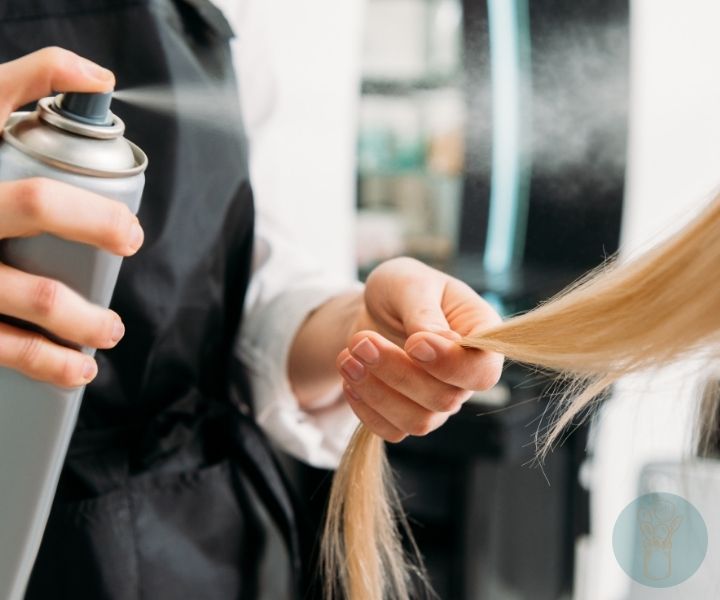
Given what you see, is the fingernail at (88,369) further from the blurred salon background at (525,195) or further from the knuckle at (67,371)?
the blurred salon background at (525,195)

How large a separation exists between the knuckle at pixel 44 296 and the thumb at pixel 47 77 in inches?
3.7

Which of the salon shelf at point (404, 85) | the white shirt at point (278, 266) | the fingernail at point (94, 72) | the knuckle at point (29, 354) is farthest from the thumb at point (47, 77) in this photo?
the salon shelf at point (404, 85)

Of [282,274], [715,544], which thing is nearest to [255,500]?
[282,274]

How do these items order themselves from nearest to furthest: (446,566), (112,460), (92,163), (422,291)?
(92,163) < (422,291) < (112,460) < (446,566)

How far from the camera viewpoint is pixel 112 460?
0.74m

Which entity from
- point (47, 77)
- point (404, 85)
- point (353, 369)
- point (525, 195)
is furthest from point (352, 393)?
point (404, 85)

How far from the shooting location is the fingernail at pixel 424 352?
0.53 meters

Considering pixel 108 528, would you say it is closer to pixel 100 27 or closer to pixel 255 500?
pixel 255 500

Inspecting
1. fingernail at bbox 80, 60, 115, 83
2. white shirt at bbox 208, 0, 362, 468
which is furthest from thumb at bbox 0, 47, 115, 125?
white shirt at bbox 208, 0, 362, 468

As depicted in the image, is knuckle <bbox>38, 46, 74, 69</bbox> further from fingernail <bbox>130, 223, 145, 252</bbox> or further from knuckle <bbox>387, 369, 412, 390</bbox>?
knuckle <bbox>387, 369, 412, 390</bbox>

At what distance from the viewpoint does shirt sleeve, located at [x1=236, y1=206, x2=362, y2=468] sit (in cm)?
88

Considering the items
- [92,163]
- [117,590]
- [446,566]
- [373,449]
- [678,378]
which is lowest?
[446,566]

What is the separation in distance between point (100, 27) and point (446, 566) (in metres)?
1.08

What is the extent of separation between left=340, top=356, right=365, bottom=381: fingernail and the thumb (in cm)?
22
